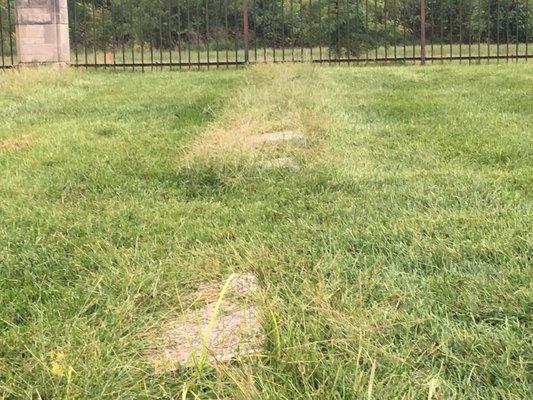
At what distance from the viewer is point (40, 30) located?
11.4 metres

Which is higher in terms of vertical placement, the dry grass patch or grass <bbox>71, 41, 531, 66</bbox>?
grass <bbox>71, 41, 531, 66</bbox>

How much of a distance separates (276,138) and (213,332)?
269 centimetres

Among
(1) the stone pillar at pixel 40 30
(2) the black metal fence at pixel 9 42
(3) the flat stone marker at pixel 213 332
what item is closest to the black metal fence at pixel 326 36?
(2) the black metal fence at pixel 9 42

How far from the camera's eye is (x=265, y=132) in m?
4.80

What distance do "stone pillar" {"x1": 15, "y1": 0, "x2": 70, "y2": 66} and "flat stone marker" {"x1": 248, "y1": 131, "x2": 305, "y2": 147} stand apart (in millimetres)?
8135

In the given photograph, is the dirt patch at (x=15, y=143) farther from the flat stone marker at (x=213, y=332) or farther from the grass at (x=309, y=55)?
the grass at (x=309, y=55)

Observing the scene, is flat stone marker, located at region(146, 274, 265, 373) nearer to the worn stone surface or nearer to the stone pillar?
the worn stone surface

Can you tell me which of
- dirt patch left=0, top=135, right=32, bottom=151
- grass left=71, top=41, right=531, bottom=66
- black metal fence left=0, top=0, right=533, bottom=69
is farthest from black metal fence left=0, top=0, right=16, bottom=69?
dirt patch left=0, top=135, right=32, bottom=151

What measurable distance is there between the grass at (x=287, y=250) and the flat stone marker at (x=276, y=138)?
0.14 meters

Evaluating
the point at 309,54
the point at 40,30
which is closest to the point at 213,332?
the point at 40,30

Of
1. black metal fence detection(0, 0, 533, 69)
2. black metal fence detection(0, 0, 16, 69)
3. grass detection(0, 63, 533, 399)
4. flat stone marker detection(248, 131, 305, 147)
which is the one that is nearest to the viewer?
grass detection(0, 63, 533, 399)

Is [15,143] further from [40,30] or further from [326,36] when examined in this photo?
[326,36]

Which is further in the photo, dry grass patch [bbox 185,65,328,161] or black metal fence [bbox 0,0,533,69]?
black metal fence [bbox 0,0,533,69]

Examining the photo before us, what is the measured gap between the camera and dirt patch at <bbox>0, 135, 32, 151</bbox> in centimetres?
473
